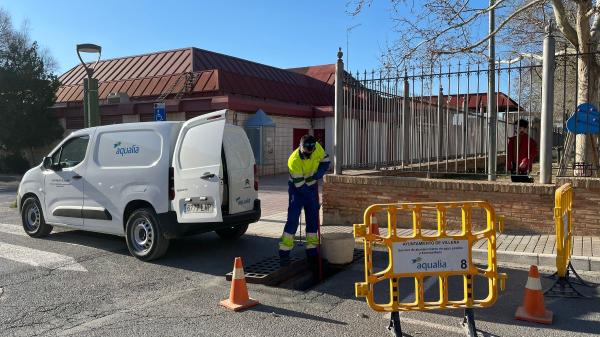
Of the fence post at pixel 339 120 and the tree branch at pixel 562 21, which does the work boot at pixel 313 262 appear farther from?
the tree branch at pixel 562 21

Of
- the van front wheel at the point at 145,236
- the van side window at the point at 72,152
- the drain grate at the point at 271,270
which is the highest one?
the van side window at the point at 72,152

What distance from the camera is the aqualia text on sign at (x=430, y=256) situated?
4.45 meters

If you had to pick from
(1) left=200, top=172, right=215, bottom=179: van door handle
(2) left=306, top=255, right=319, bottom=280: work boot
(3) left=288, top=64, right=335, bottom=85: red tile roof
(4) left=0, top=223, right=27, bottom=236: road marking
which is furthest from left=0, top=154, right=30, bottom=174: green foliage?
(2) left=306, top=255, right=319, bottom=280: work boot

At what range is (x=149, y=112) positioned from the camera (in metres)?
22.0

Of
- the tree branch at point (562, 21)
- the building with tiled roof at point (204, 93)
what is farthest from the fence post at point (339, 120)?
the building with tiled roof at point (204, 93)

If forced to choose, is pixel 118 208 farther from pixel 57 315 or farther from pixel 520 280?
pixel 520 280

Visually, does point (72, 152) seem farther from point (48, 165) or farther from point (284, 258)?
point (284, 258)

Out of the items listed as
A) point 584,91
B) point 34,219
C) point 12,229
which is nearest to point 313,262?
point 34,219

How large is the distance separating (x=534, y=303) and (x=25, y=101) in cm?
2709

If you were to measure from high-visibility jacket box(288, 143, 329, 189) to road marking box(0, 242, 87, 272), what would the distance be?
3.12 meters

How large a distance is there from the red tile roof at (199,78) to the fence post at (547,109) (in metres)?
15.2

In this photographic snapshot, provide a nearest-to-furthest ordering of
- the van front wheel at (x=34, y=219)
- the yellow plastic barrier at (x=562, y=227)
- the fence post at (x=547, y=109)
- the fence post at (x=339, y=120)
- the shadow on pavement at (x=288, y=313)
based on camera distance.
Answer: the shadow on pavement at (x=288, y=313), the yellow plastic barrier at (x=562, y=227), the fence post at (x=547, y=109), the van front wheel at (x=34, y=219), the fence post at (x=339, y=120)

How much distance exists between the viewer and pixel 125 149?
7.75m

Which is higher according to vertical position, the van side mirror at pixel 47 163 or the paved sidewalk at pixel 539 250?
the van side mirror at pixel 47 163
